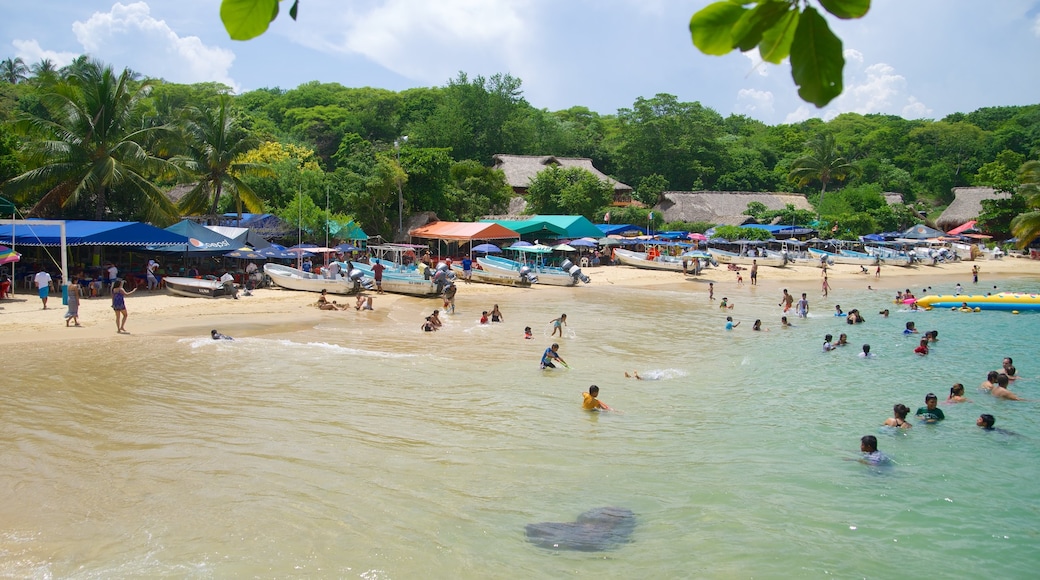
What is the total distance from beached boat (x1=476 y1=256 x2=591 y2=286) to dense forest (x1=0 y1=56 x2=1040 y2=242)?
731cm

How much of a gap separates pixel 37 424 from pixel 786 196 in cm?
5648

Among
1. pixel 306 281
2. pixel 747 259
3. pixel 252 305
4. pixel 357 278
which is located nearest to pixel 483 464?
pixel 252 305

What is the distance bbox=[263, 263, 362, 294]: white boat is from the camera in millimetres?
27656

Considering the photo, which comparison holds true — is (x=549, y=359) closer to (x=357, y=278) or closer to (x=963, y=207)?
(x=357, y=278)

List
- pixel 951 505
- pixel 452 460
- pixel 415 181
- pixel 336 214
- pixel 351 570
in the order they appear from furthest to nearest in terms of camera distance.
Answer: pixel 415 181 < pixel 336 214 < pixel 452 460 < pixel 951 505 < pixel 351 570

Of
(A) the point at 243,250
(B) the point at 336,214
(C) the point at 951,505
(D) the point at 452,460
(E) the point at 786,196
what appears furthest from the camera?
(E) the point at 786,196

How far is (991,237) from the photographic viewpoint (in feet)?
180

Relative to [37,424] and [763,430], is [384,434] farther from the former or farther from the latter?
[763,430]

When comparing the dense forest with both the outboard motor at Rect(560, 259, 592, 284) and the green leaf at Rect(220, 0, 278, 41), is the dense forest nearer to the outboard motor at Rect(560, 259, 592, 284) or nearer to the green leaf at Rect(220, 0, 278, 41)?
the outboard motor at Rect(560, 259, 592, 284)

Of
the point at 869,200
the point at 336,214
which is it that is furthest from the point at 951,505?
the point at 869,200

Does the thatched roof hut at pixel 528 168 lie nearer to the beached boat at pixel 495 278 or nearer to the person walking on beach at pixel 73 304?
the beached boat at pixel 495 278

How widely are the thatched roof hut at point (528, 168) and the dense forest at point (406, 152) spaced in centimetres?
166

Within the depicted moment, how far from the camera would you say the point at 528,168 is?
188 feet

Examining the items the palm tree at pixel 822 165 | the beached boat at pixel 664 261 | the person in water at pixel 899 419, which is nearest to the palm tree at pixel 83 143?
the beached boat at pixel 664 261
